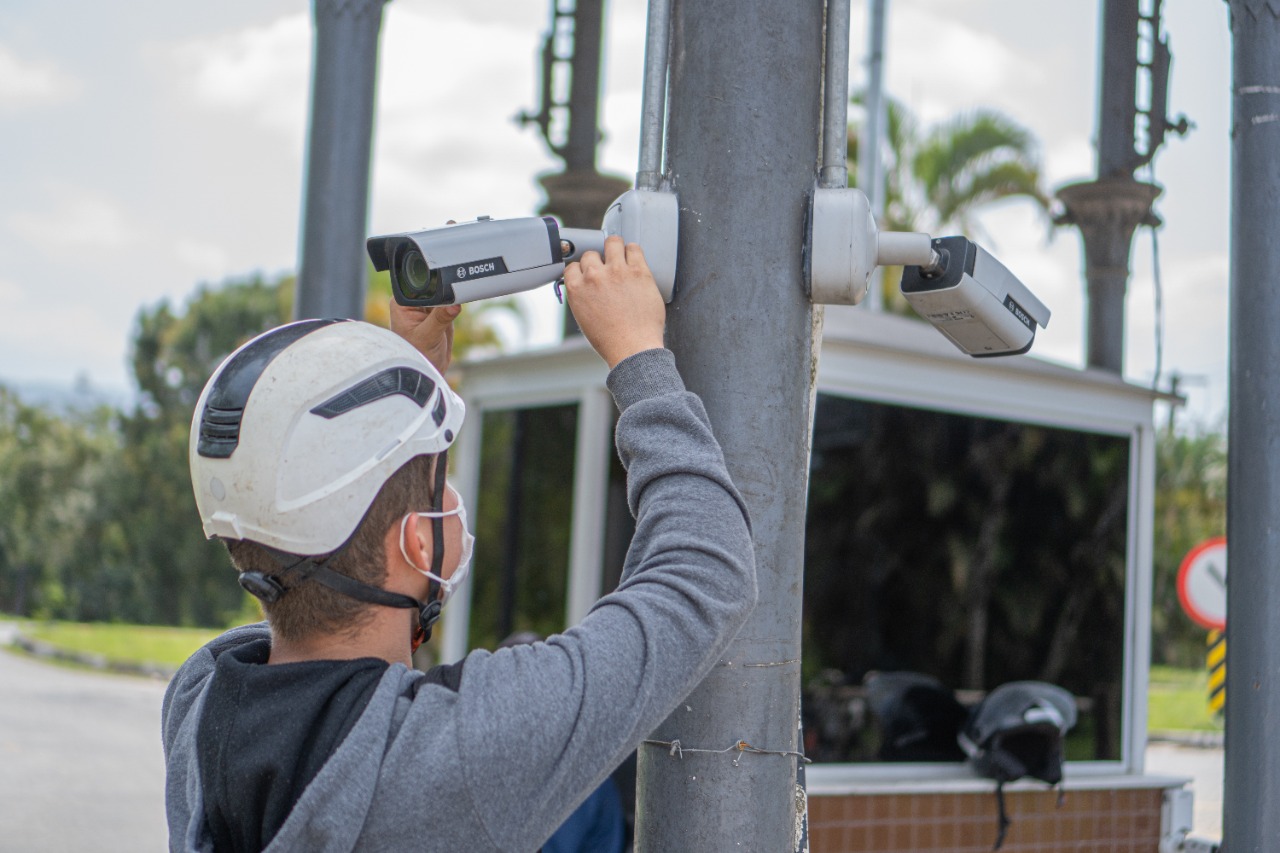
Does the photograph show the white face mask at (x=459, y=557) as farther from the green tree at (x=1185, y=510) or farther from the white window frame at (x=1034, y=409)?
the green tree at (x=1185, y=510)

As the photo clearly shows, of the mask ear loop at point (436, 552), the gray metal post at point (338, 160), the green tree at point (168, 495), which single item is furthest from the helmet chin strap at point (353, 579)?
the green tree at point (168, 495)

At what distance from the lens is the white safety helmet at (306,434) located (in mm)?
1538

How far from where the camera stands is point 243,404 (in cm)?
158

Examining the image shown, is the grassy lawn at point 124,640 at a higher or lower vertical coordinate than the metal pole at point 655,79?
lower

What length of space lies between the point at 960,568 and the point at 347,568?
550 cm

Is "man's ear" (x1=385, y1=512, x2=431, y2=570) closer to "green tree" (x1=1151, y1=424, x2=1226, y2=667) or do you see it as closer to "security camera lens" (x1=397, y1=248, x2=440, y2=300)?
"security camera lens" (x1=397, y1=248, x2=440, y2=300)

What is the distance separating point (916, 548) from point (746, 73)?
492 centimetres

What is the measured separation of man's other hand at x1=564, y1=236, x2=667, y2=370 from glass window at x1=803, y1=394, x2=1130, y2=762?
13.8ft

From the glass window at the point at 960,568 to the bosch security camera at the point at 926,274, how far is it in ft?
12.4

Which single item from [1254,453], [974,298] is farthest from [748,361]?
[1254,453]

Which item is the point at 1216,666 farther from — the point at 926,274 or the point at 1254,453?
the point at 926,274

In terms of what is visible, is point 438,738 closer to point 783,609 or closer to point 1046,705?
point 783,609

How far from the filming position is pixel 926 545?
6.65m

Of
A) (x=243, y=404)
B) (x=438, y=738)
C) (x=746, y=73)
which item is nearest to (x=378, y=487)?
(x=243, y=404)
